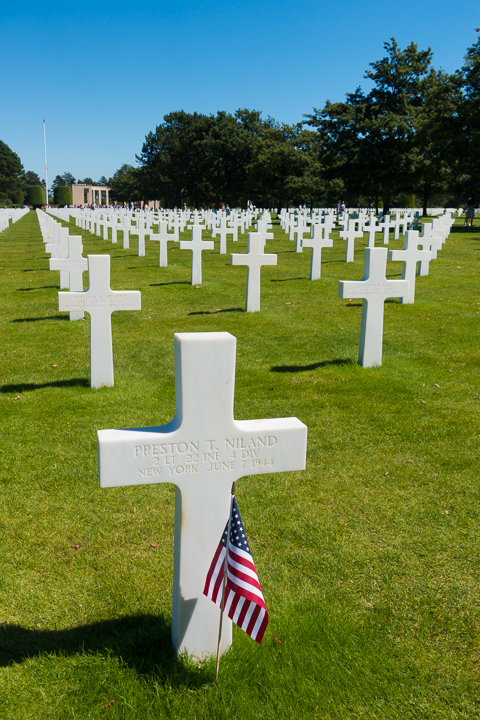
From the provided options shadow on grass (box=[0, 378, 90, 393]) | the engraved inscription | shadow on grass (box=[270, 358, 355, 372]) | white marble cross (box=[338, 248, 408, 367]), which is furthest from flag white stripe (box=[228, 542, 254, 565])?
white marble cross (box=[338, 248, 408, 367])

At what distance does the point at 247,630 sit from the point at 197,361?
3.56 ft

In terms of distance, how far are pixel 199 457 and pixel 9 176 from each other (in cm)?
12985

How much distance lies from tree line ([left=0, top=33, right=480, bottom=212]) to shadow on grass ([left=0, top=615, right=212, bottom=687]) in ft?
115

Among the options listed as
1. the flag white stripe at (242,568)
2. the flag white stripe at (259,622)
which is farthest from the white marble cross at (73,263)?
the flag white stripe at (259,622)

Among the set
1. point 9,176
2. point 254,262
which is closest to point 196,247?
point 254,262

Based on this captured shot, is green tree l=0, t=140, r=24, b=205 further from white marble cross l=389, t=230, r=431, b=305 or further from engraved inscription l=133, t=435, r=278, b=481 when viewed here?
engraved inscription l=133, t=435, r=278, b=481

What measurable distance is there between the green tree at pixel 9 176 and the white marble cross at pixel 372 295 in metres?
118

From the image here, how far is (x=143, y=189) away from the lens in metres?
84.2

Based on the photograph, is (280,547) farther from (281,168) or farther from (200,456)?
(281,168)

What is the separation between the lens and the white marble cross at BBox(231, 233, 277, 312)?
10.4 metres

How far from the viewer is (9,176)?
119 metres

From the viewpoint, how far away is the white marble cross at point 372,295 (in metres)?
7.12

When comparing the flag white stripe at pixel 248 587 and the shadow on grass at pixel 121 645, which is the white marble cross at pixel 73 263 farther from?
the flag white stripe at pixel 248 587

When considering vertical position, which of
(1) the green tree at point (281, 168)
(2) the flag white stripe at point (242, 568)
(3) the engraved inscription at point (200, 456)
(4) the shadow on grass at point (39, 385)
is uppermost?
(1) the green tree at point (281, 168)
